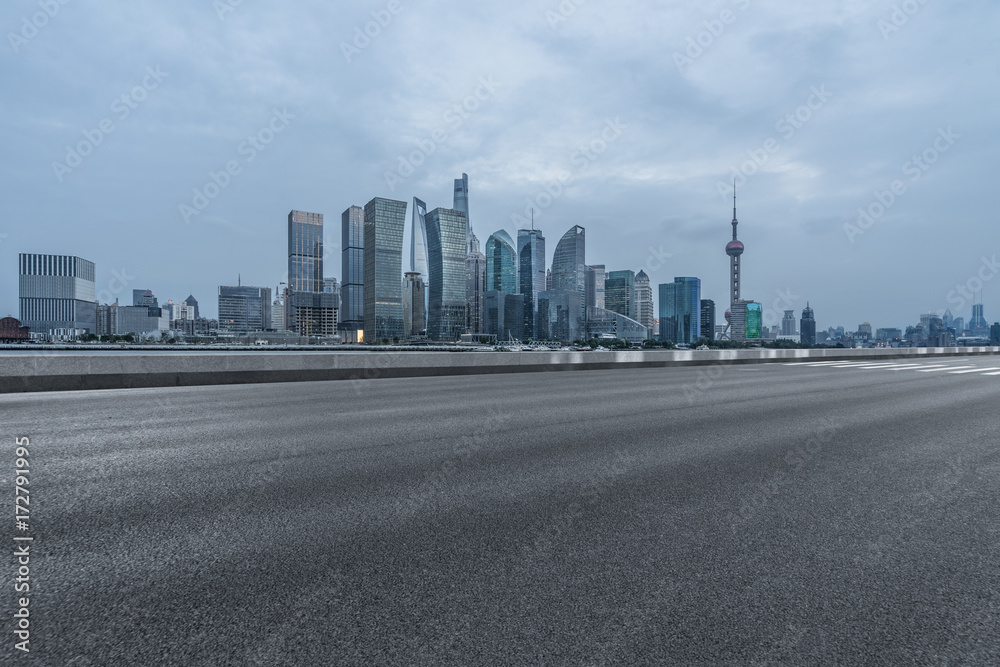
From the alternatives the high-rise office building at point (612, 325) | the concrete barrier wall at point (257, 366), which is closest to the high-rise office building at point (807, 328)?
the high-rise office building at point (612, 325)

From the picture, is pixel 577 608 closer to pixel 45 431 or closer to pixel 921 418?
pixel 45 431

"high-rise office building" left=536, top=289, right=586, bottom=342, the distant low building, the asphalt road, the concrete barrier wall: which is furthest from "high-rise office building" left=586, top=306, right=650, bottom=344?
the asphalt road

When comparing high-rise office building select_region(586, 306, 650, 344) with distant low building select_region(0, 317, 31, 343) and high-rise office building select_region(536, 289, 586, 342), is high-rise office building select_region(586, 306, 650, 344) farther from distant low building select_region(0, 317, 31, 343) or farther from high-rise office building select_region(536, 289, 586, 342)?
distant low building select_region(0, 317, 31, 343)

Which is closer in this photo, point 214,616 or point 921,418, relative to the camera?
point 214,616

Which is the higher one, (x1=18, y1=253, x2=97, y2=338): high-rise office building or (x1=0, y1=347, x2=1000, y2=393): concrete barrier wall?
(x1=18, y1=253, x2=97, y2=338): high-rise office building

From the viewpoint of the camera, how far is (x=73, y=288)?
435ft

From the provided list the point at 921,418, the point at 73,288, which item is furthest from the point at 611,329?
the point at 921,418

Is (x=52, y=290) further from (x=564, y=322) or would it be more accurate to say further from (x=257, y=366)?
(x=257, y=366)

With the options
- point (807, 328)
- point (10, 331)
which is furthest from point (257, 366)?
point (807, 328)

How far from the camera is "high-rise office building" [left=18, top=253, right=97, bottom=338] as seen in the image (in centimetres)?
13125

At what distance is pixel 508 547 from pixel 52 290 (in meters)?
179

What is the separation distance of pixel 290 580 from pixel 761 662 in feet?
7.36

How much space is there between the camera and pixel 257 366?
1472 centimetres

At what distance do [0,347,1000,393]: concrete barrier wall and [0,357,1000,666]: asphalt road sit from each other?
6.28 m
